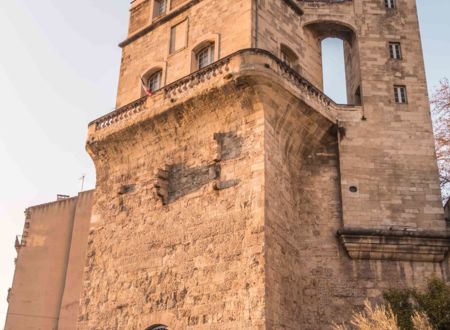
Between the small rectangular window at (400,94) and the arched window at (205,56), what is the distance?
16.6ft

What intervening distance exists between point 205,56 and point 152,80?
6.75 ft

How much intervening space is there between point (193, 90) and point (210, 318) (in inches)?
213

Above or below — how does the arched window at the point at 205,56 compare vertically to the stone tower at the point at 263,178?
above

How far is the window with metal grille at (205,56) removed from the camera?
1611cm

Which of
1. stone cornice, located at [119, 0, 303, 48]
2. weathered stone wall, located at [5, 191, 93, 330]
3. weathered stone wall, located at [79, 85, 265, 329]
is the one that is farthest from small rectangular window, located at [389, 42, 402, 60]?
weathered stone wall, located at [5, 191, 93, 330]

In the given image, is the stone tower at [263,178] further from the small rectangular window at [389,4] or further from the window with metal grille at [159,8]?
the window with metal grille at [159,8]

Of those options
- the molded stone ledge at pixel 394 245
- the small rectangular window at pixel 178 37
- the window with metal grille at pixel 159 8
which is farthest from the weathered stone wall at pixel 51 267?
the molded stone ledge at pixel 394 245

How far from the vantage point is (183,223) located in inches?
552

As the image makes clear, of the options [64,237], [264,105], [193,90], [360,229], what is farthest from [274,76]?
[64,237]

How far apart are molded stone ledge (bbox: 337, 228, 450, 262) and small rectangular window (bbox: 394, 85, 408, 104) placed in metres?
3.82

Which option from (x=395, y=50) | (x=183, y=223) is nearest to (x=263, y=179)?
(x=183, y=223)

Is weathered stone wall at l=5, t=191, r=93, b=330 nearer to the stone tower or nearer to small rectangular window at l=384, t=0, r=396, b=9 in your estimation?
the stone tower

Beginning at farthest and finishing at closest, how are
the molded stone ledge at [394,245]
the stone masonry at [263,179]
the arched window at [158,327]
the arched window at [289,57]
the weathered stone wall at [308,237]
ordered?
the arched window at [289,57]
the molded stone ledge at [394,245]
the arched window at [158,327]
the weathered stone wall at [308,237]
the stone masonry at [263,179]

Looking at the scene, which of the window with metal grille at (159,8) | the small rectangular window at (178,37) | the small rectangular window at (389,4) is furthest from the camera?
the window with metal grille at (159,8)
